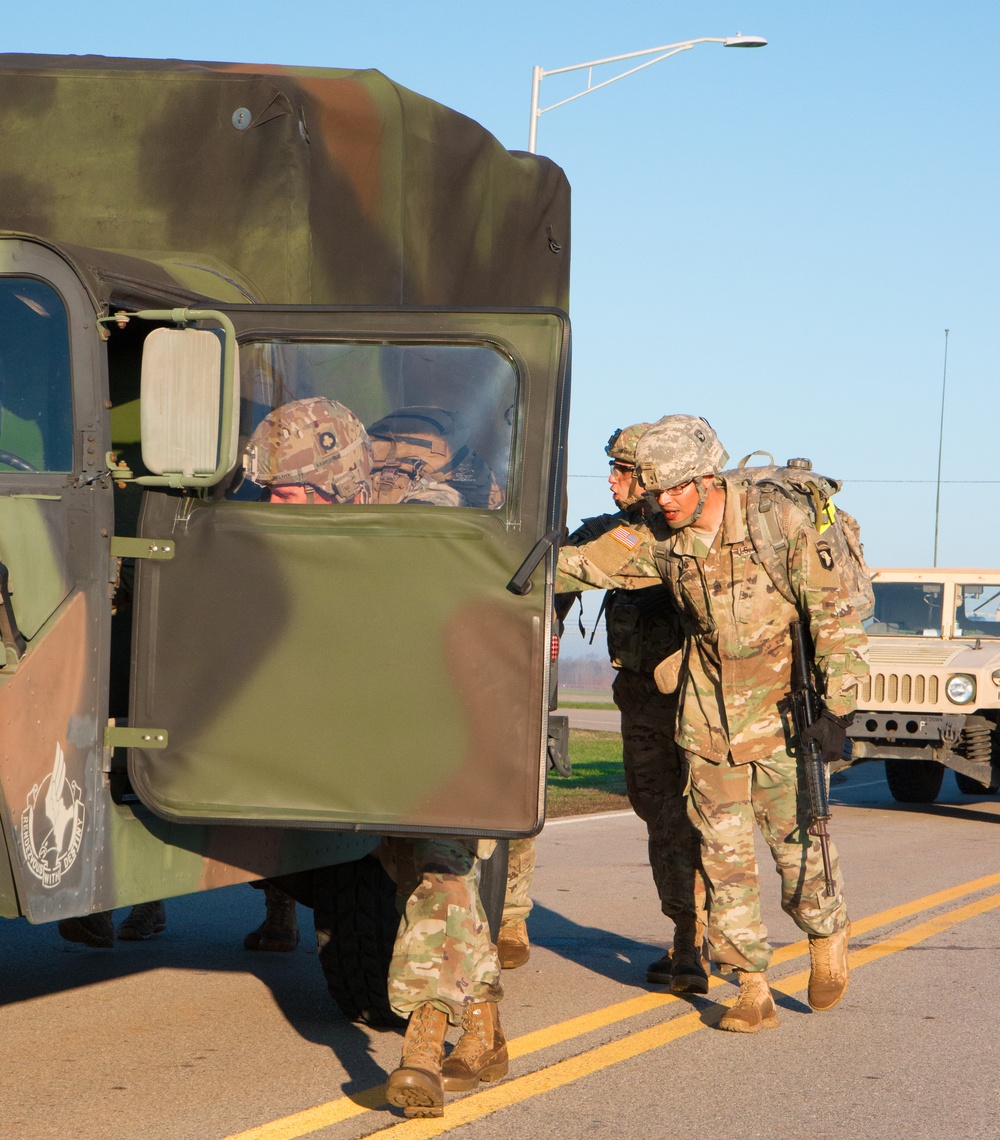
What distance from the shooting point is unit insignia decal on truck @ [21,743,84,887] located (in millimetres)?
3963

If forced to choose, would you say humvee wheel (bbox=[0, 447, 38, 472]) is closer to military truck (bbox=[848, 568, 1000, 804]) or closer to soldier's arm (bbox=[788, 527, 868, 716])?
soldier's arm (bbox=[788, 527, 868, 716])

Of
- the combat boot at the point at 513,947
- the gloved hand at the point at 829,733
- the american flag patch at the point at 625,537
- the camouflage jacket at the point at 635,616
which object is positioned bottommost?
the combat boot at the point at 513,947

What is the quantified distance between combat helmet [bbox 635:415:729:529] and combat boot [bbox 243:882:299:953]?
2599 millimetres

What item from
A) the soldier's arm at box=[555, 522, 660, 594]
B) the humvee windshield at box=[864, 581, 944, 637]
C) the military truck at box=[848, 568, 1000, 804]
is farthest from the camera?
the humvee windshield at box=[864, 581, 944, 637]

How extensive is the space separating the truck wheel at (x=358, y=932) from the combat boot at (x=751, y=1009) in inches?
46.7

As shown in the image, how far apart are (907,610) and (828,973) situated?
9295 millimetres

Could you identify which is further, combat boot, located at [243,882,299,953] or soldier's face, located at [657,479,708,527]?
combat boot, located at [243,882,299,953]

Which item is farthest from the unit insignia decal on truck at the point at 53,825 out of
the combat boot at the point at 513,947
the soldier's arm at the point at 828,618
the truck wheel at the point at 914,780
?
the truck wheel at the point at 914,780

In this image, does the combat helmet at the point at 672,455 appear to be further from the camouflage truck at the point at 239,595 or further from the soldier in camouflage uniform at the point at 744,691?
the camouflage truck at the point at 239,595

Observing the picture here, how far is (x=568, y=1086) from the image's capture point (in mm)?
4887

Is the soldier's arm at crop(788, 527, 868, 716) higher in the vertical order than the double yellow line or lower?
higher

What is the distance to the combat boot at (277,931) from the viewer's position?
22.7 feet

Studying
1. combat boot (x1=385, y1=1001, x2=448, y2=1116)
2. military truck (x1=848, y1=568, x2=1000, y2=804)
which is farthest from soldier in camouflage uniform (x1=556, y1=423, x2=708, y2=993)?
military truck (x1=848, y1=568, x2=1000, y2=804)

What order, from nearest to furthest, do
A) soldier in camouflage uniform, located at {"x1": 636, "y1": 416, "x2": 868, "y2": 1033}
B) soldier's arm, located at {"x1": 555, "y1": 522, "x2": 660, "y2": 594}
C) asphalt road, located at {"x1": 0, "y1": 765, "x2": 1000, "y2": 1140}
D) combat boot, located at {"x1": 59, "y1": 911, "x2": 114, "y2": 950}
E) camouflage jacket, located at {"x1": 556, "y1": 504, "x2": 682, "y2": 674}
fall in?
asphalt road, located at {"x1": 0, "y1": 765, "x2": 1000, "y2": 1140}, soldier in camouflage uniform, located at {"x1": 636, "y1": 416, "x2": 868, "y2": 1033}, soldier's arm, located at {"x1": 555, "y1": 522, "x2": 660, "y2": 594}, camouflage jacket, located at {"x1": 556, "y1": 504, "x2": 682, "y2": 674}, combat boot, located at {"x1": 59, "y1": 911, "x2": 114, "y2": 950}
